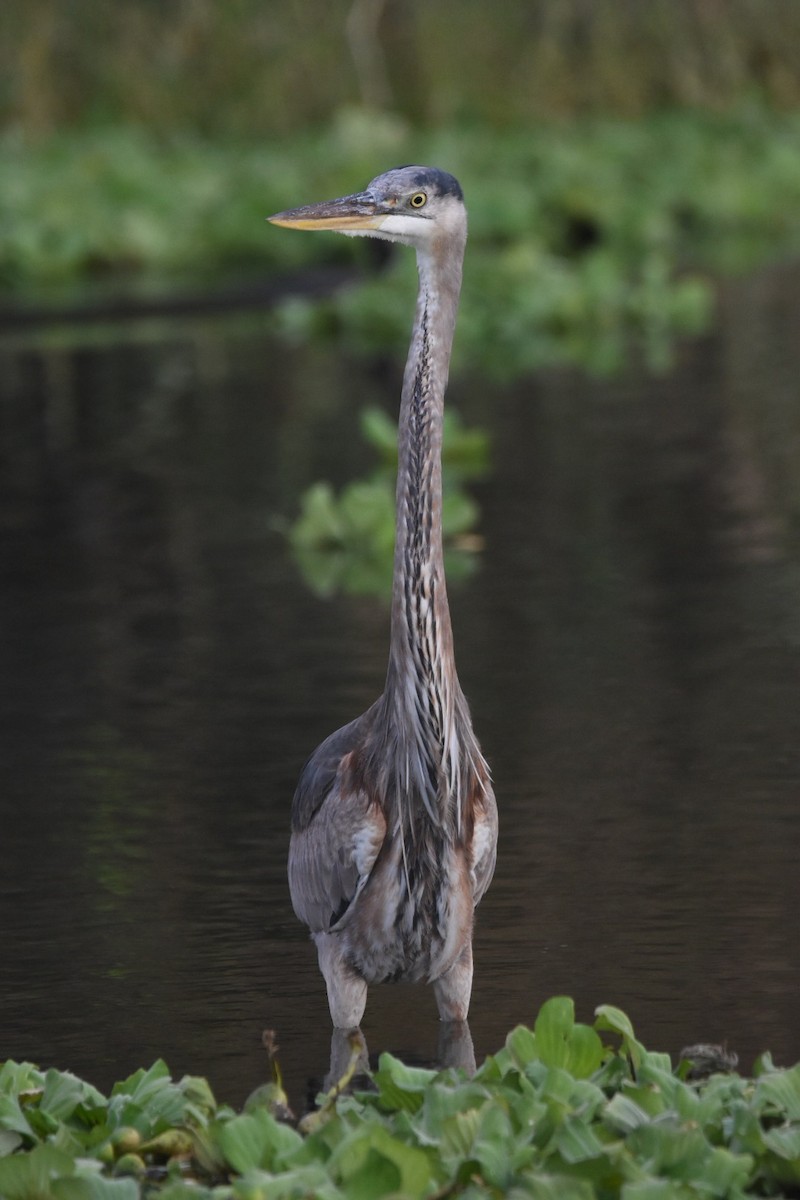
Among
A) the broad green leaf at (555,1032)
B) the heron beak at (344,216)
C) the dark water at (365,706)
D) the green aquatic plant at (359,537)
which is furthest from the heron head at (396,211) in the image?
Answer: the green aquatic plant at (359,537)

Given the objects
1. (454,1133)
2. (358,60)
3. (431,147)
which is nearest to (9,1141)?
(454,1133)

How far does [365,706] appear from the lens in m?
8.35

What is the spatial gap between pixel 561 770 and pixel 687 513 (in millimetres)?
4236

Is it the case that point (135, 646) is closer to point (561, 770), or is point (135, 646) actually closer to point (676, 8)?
point (561, 770)

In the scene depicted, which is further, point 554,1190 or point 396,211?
point 396,211

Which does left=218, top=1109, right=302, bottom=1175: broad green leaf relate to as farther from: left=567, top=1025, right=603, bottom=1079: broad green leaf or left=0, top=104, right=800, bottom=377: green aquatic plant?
left=0, top=104, right=800, bottom=377: green aquatic plant

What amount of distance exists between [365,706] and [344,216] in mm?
3340

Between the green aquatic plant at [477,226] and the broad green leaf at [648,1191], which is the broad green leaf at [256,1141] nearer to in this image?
the broad green leaf at [648,1191]

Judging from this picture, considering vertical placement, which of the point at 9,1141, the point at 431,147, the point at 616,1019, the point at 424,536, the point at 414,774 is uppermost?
the point at 431,147

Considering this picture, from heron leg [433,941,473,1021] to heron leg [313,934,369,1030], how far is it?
0.57 ft

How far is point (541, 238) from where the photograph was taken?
Answer: 23.5m

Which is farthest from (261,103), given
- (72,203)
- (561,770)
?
(561,770)

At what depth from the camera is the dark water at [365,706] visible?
568cm

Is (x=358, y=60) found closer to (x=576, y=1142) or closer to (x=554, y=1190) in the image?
(x=576, y=1142)
